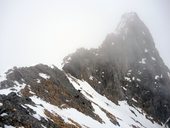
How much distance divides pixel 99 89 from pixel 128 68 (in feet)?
128

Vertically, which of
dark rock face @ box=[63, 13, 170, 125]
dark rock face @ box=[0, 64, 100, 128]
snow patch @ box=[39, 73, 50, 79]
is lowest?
dark rock face @ box=[0, 64, 100, 128]

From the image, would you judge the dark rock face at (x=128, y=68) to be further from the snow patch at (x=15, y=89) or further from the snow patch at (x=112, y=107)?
the snow patch at (x=15, y=89)

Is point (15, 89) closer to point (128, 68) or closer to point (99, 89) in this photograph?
point (99, 89)

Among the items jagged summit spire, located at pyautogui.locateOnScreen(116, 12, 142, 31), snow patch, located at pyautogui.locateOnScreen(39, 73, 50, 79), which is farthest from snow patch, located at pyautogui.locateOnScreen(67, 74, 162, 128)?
jagged summit spire, located at pyautogui.locateOnScreen(116, 12, 142, 31)

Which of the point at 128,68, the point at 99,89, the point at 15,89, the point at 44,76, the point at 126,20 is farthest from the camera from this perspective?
the point at 126,20

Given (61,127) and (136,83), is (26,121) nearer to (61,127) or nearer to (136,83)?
(61,127)

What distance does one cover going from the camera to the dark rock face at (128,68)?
115363mm

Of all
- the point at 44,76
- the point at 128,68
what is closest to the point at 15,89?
the point at 44,76

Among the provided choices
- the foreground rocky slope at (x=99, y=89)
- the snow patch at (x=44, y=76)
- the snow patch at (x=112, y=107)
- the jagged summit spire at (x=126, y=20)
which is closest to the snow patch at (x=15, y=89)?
the foreground rocky slope at (x=99, y=89)

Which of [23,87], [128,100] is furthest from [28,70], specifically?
[128,100]

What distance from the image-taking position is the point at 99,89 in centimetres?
10850

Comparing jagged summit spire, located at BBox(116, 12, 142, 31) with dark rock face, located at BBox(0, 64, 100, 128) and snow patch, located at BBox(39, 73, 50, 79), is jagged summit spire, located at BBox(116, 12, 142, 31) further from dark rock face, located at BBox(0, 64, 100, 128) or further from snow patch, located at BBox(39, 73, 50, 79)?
snow patch, located at BBox(39, 73, 50, 79)

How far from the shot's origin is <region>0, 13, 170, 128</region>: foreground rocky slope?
3969cm

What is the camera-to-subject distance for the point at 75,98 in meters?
63.5
